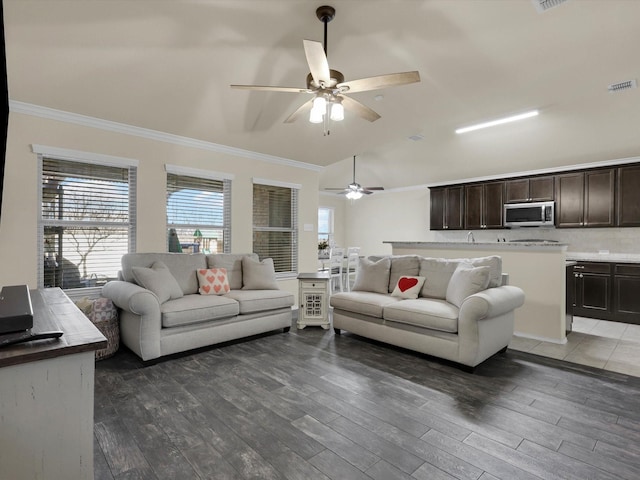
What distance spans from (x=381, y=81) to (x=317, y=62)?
51cm

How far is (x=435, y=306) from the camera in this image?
11.1 ft

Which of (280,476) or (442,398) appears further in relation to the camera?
(442,398)

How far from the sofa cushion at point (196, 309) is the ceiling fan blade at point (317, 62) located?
2401mm

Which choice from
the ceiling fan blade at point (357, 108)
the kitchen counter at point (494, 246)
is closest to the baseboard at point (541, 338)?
the kitchen counter at point (494, 246)

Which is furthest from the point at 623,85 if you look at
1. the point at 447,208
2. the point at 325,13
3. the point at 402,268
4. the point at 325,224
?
the point at 325,224

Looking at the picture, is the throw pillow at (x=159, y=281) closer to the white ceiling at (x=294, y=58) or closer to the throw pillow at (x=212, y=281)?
the throw pillow at (x=212, y=281)

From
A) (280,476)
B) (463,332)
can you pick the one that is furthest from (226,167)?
(280,476)

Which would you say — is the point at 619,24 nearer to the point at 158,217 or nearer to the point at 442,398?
the point at 442,398

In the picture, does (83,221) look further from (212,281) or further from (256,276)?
(256,276)

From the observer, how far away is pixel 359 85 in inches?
102

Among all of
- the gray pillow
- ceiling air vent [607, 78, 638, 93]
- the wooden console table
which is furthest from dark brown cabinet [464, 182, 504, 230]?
the wooden console table

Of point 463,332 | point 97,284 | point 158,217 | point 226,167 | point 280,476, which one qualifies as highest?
point 226,167

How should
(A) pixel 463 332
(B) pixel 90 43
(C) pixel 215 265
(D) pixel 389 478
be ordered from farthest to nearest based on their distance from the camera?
1. (C) pixel 215 265
2. (A) pixel 463 332
3. (B) pixel 90 43
4. (D) pixel 389 478

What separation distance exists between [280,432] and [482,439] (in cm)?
122
